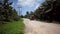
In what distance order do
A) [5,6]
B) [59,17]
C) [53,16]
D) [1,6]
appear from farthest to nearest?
1. [5,6]
2. [1,6]
3. [53,16]
4. [59,17]

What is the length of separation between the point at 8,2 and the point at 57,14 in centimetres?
1307

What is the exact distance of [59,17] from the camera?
80.4ft

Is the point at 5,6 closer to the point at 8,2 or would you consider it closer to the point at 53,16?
the point at 8,2

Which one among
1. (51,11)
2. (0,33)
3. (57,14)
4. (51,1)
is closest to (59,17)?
(57,14)

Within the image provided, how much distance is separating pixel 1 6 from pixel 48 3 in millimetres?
9410

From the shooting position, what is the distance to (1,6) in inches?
1166

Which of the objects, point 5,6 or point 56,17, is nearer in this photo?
point 56,17

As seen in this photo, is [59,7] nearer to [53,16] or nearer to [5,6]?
[53,16]

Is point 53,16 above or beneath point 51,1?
beneath

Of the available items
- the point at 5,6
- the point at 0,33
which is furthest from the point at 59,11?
the point at 0,33

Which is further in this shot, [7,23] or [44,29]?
[7,23]

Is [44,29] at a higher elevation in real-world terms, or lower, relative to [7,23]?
higher

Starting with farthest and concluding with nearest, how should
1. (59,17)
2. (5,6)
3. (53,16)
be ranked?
(5,6)
(53,16)
(59,17)

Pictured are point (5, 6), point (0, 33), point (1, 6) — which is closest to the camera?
point (0, 33)
